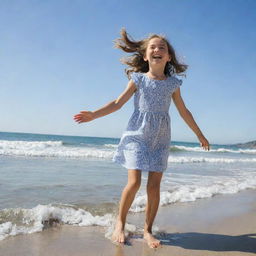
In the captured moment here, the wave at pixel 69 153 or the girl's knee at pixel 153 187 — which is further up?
the wave at pixel 69 153

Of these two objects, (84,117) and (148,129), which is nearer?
(84,117)

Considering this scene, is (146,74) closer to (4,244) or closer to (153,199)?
(153,199)

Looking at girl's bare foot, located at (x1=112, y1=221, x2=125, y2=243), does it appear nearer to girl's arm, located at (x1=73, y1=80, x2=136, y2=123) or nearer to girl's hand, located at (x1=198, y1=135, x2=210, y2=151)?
girl's arm, located at (x1=73, y1=80, x2=136, y2=123)

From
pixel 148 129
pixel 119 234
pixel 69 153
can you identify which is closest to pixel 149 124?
pixel 148 129

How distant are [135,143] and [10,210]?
5.36 ft

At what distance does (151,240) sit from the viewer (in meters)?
3.01

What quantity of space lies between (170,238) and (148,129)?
1086 millimetres

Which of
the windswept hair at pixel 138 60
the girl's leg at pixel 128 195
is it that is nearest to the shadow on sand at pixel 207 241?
the girl's leg at pixel 128 195

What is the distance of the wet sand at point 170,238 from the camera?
2746 millimetres

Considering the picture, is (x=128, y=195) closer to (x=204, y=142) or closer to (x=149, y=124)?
(x=149, y=124)

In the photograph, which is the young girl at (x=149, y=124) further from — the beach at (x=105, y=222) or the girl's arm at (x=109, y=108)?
the beach at (x=105, y=222)

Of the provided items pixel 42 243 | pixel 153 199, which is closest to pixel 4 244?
pixel 42 243

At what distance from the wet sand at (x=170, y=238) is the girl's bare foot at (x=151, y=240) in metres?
0.06

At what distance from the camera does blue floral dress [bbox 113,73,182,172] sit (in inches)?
123
